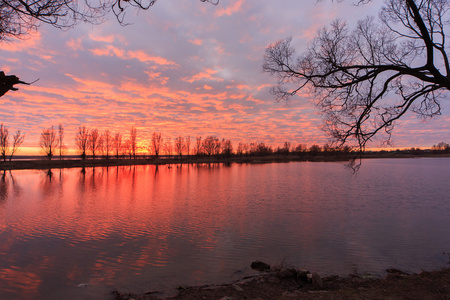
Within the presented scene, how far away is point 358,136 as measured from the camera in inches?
292

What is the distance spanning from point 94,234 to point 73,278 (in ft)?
12.0

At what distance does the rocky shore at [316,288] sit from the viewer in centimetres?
457

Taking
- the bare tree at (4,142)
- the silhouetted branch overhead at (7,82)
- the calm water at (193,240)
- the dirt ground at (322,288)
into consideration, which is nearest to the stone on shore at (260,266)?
the calm water at (193,240)

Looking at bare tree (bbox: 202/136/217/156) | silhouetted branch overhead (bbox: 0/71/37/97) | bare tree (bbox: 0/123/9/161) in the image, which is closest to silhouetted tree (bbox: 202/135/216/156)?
bare tree (bbox: 202/136/217/156)

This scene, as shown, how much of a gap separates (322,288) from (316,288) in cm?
12

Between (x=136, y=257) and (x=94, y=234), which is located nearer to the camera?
(x=136, y=257)

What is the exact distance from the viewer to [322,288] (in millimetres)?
5234

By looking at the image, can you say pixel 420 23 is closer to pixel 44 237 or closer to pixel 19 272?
pixel 19 272

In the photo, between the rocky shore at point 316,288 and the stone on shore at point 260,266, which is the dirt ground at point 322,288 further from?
the stone on shore at point 260,266

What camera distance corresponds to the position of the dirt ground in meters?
Result: 4.56

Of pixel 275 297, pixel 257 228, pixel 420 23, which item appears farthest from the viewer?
pixel 257 228

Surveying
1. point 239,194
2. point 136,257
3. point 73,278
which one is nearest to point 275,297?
point 136,257

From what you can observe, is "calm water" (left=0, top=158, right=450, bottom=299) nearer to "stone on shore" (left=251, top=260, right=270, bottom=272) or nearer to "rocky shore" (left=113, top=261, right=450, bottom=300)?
"stone on shore" (left=251, top=260, right=270, bottom=272)

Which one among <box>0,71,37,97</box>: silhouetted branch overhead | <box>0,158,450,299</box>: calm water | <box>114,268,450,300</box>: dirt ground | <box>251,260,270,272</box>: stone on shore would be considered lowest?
<box>0,158,450,299</box>: calm water
